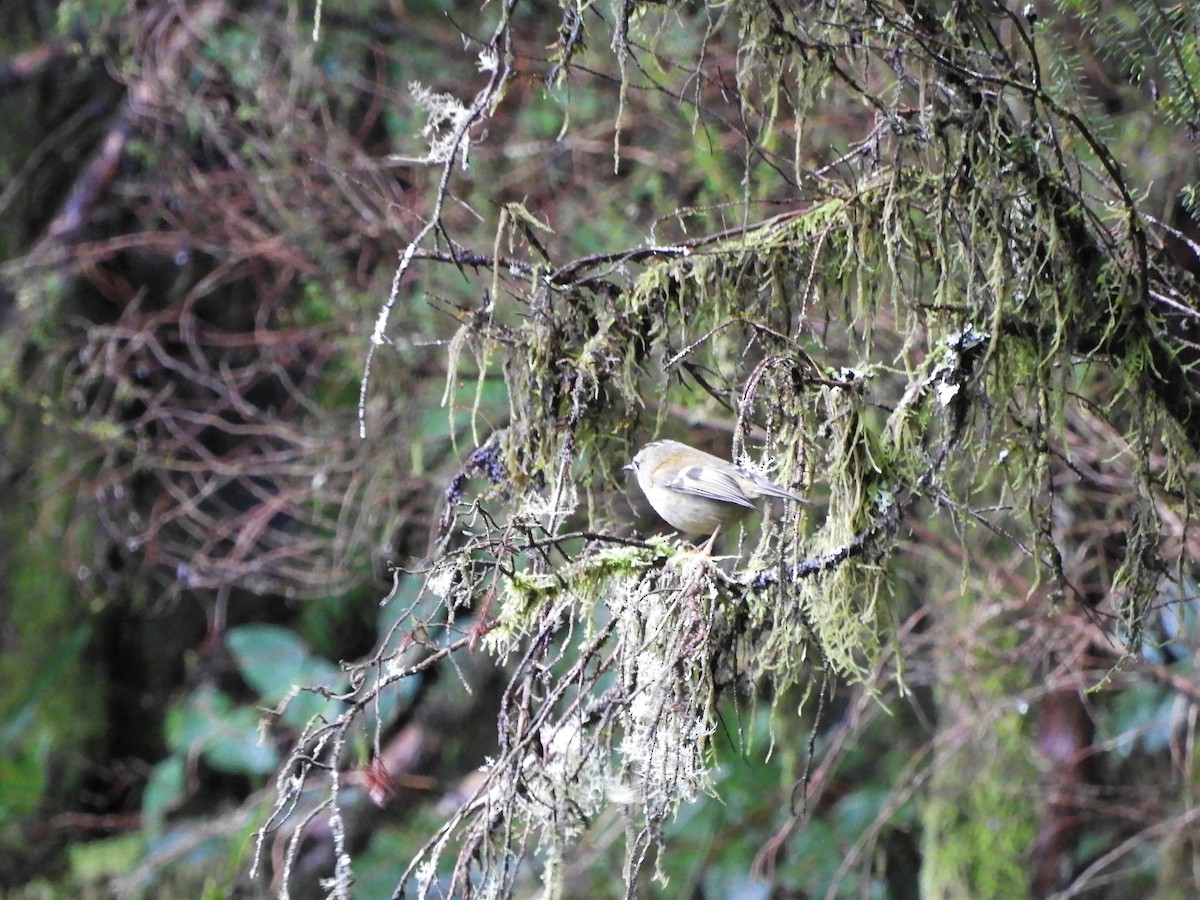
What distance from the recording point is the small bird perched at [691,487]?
10.1ft

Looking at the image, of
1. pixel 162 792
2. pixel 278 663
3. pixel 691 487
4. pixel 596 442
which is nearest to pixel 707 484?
pixel 691 487

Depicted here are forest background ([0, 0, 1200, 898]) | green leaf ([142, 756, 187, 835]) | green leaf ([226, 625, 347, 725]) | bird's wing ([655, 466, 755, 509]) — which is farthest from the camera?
green leaf ([142, 756, 187, 835])

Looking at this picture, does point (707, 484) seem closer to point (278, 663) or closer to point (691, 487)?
point (691, 487)

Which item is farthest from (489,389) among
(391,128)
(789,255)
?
(789,255)

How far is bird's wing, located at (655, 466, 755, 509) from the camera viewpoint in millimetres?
3055

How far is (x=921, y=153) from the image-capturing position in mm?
Result: 2553

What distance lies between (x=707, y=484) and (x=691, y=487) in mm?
82

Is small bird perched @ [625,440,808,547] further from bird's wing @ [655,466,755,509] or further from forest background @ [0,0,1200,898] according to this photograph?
forest background @ [0,0,1200,898]

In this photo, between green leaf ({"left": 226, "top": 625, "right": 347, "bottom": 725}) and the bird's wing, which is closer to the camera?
the bird's wing

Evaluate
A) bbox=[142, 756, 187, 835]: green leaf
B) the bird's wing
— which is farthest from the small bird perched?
bbox=[142, 756, 187, 835]: green leaf

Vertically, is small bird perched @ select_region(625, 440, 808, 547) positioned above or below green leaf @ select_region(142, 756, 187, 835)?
above

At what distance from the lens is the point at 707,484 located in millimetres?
3145

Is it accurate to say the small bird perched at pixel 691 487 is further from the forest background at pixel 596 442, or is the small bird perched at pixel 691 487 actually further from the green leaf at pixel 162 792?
the green leaf at pixel 162 792

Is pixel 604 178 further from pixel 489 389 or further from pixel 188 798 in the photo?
pixel 188 798
